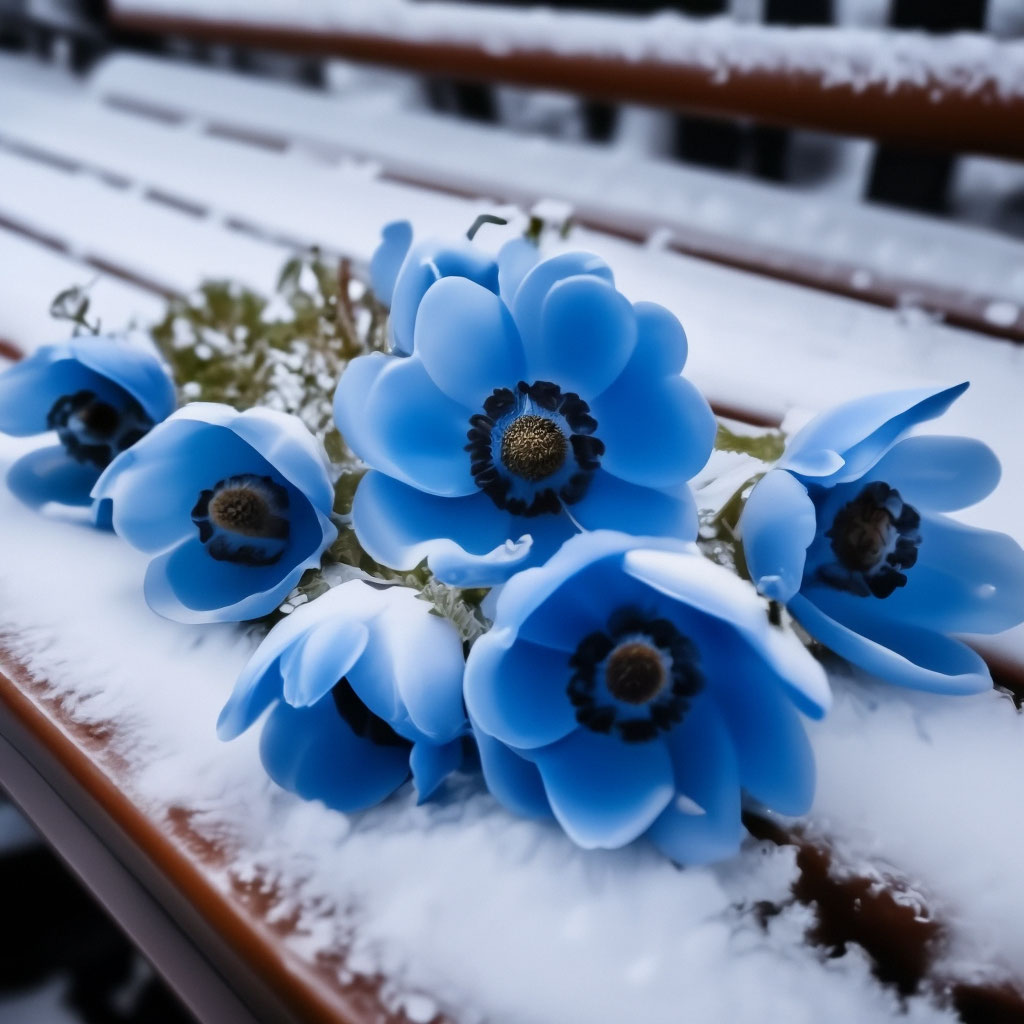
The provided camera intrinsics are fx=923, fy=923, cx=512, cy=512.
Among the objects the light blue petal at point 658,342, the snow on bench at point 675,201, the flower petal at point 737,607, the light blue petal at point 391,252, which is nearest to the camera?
the flower petal at point 737,607

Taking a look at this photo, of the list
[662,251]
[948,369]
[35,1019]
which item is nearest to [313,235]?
[662,251]

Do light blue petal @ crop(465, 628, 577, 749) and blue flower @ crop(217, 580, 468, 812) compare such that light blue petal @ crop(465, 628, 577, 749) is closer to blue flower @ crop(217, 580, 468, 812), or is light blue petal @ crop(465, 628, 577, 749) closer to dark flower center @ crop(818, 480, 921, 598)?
blue flower @ crop(217, 580, 468, 812)

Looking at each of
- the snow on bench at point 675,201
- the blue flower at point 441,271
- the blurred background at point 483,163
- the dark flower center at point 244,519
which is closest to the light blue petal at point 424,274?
the blue flower at point 441,271

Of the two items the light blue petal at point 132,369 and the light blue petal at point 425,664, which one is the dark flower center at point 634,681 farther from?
the light blue petal at point 132,369

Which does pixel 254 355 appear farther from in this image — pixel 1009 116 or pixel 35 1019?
pixel 35 1019

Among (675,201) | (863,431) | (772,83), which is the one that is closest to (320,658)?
(863,431)

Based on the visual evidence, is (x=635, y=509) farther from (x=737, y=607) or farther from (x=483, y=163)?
(x=483, y=163)

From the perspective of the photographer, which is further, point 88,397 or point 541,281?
point 88,397
